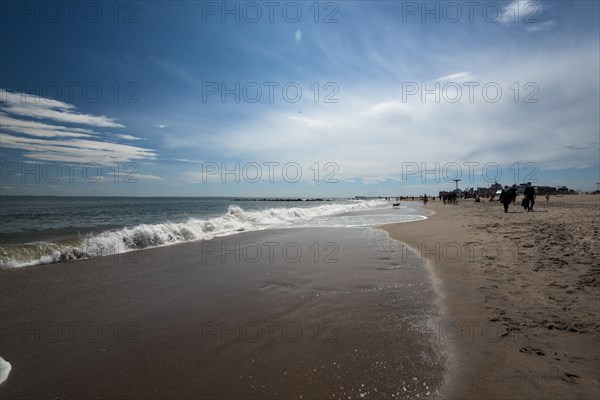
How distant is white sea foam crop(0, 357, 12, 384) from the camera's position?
329 centimetres

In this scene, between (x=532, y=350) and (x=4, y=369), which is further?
(x=4, y=369)

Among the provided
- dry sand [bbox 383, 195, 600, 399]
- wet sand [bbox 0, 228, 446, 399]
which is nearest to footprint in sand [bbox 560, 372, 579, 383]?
dry sand [bbox 383, 195, 600, 399]

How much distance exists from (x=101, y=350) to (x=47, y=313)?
2218 millimetres

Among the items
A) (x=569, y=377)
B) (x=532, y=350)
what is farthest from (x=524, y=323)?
(x=569, y=377)

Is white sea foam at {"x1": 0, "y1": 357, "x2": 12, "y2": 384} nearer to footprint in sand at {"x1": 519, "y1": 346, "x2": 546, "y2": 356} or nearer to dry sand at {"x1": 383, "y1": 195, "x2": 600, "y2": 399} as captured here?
dry sand at {"x1": 383, "y1": 195, "x2": 600, "y2": 399}

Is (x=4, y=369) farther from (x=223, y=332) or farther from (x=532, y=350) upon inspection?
(x=532, y=350)

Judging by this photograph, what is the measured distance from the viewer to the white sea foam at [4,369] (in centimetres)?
329

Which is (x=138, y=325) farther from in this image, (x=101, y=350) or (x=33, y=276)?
(x=33, y=276)

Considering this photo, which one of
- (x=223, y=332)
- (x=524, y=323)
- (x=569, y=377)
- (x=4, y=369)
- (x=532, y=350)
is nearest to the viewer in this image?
(x=569, y=377)

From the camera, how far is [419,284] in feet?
20.1

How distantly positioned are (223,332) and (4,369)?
2.46 meters

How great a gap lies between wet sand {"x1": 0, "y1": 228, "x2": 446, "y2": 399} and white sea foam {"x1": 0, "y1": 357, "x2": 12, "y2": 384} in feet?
0.27

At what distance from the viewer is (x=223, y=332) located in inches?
165

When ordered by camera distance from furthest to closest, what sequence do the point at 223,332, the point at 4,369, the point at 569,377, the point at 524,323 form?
the point at 223,332 < the point at 524,323 < the point at 4,369 < the point at 569,377
